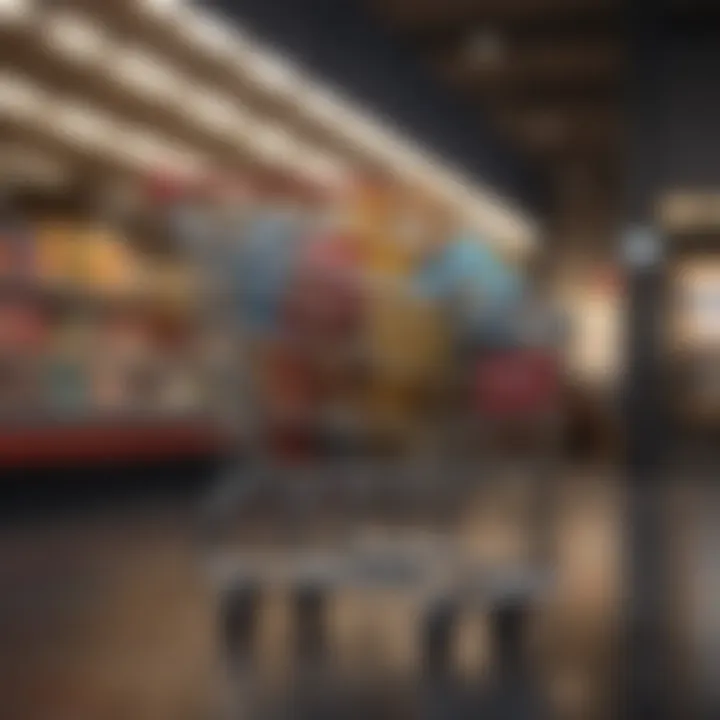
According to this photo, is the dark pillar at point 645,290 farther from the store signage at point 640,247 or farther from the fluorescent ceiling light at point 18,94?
the fluorescent ceiling light at point 18,94

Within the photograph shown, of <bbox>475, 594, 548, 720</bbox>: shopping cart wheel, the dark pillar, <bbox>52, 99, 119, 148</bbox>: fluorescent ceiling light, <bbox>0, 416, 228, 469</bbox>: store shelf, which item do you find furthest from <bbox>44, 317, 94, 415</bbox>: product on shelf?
<bbox>475, 594, 548, 720</bbox>: shopping cart wheel

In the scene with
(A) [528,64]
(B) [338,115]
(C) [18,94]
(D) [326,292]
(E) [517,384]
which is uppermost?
(A) [528,64]

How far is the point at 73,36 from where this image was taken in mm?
2793

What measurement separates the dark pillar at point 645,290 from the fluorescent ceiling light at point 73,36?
1.04 metres

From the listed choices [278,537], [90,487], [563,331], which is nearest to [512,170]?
[563,331]

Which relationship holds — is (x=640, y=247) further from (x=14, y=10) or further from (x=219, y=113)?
(x=14, y=10)

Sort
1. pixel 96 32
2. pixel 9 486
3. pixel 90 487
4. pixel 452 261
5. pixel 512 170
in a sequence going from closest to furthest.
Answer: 1. pixel 452 261
2. pixel 512 170
3. pixel 96 32
4. pixel 9 486
5. pixel 90 487

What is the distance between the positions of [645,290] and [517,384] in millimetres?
1028

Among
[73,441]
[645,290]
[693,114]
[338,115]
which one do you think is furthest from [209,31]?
[73,441]

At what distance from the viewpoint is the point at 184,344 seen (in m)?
2.75

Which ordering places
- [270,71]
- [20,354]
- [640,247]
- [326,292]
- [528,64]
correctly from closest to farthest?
[326,292] → [270,71] → [528,64] → [640,247] → [20,354]

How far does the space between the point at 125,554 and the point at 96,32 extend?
7.62 ft

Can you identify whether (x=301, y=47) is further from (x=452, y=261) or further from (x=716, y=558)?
(x=716, y=558)

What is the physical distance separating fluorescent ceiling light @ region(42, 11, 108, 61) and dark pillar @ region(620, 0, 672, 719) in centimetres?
104
